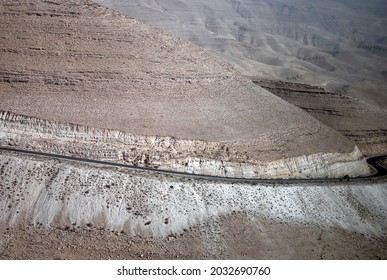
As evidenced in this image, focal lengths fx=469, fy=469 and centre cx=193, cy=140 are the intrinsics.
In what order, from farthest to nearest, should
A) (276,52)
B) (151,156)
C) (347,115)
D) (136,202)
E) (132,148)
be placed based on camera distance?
(276,52)
(347,115)
(151,156)
(132,148)
(136,202)

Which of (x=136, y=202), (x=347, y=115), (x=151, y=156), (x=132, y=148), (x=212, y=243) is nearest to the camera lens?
(x=212, y=243)

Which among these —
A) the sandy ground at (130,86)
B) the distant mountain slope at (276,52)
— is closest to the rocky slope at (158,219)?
the sandy ground at (130,86)

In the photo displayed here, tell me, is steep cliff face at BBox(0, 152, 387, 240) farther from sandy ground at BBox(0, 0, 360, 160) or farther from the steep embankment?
sandy ground at BBox(0, 0, 360, 160)

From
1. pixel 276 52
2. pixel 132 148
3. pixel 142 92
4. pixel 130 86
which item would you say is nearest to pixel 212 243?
pixel 132 148

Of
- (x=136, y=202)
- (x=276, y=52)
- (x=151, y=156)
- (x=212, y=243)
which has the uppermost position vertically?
(x=151, y=156)

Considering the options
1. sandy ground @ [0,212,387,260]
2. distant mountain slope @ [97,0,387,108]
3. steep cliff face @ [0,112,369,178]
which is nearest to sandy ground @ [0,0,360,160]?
steep cliff face @ [0,112,369,178]

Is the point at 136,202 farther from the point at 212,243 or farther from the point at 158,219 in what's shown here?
the point at 212,243

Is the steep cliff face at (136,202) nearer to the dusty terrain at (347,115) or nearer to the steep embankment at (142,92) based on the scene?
the steep embankment at (142,92)
